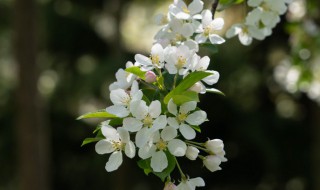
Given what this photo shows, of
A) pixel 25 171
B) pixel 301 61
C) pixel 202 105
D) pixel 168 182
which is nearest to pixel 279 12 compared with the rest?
pixel 168 182

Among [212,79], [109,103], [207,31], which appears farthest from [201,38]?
[109,103]

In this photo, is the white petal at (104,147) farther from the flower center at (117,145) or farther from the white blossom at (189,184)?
the white blossom at (189,184)

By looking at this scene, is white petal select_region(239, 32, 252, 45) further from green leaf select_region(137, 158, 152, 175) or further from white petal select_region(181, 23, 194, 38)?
green leaf select_region(137, 158, 152, 175)

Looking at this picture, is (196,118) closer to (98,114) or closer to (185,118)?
(185,118)

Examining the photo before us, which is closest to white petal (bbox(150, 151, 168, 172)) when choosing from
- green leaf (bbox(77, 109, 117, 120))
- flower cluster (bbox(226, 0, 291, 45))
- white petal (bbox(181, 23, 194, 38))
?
green leaf (bbox(77, 109, 117, 120))

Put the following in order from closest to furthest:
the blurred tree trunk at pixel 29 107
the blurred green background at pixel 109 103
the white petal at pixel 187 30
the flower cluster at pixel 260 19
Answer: the white petal at pixel 187 30, the flower cluster at pixel 260 19, the blurred tree trunk at pixel 29 107, the blurred green background at pixel 109 103

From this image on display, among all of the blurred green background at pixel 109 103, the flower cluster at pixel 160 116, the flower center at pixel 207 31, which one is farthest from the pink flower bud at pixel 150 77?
the blurred green background at pixel 109 103
